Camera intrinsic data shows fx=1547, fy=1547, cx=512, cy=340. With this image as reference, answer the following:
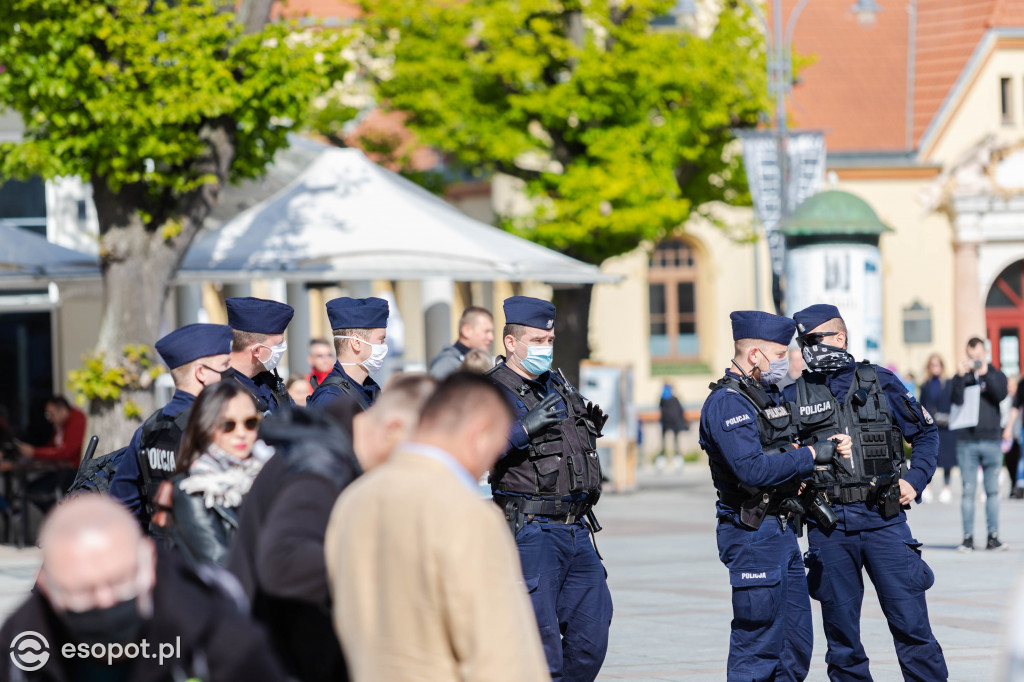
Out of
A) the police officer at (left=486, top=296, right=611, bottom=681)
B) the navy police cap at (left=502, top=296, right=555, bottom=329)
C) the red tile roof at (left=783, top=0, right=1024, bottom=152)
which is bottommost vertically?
the police officer at (left=486, top=296, right=611, bottom=681)

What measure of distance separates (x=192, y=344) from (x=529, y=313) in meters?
1.85

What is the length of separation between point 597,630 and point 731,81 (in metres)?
19.1

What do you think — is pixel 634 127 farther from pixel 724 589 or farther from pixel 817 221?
pixel 724 589

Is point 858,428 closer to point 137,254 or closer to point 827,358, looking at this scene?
point 827,358

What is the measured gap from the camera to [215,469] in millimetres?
4594

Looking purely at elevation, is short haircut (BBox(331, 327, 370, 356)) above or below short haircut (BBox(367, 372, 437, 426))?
above

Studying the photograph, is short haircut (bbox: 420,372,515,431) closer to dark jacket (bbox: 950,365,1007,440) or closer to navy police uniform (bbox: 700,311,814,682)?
navy police uniform (bbox: 700,311,814,682)

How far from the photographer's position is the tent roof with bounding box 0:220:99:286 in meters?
14.9

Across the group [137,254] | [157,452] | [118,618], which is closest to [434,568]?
[118,618]

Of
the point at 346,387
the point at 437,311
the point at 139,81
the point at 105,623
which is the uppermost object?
the point at 139,81

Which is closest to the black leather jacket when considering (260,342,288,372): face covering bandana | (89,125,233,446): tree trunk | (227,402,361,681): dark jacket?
(227,402,361,681): dark jacket

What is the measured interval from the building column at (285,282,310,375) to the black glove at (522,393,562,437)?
13.7m

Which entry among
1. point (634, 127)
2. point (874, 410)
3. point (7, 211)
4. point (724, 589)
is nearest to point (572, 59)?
Answer: point (634, 127)

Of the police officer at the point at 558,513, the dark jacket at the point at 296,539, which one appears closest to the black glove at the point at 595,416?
the police officer at the point at 558,513
